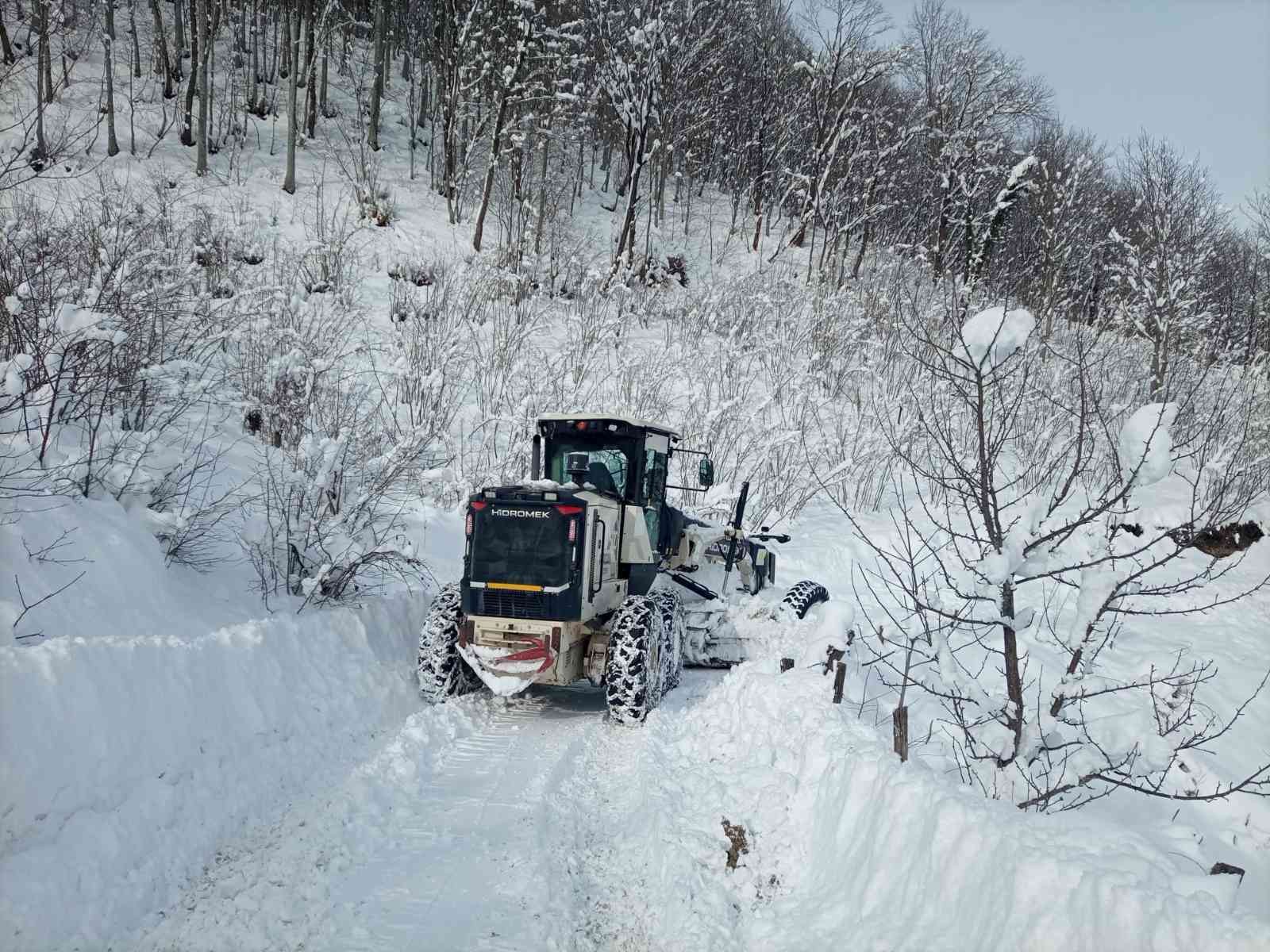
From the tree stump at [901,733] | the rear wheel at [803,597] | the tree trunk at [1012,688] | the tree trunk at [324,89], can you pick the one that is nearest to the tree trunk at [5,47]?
the tree trunk at [324,89]

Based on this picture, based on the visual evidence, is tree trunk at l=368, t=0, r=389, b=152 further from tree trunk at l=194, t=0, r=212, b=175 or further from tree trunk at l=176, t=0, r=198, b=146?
tree trunk at l=176, t=0, r=198, b=146

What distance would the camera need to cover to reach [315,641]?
6371 millimetres

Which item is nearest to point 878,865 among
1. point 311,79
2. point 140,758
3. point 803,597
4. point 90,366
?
point 140,758

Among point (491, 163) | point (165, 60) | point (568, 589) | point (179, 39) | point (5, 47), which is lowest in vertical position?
point (568, 589)

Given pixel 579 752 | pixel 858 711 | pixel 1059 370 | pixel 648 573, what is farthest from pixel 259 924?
pixel 1059 370

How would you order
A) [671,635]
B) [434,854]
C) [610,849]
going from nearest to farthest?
[434,854] < [610,849] < [671,635]

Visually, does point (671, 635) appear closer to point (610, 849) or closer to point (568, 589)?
point (568, 589)

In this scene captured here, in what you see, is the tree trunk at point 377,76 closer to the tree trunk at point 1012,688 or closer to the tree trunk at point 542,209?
the tree trunk at point 542,209

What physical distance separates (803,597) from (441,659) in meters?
4.17

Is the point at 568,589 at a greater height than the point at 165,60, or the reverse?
the point at 165,60

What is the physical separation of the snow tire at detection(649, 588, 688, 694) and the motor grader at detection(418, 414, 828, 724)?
2cm

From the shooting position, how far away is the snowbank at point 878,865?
2.75 m

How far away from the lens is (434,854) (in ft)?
14.5

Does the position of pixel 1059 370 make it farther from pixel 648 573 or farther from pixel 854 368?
pixel 648 573
